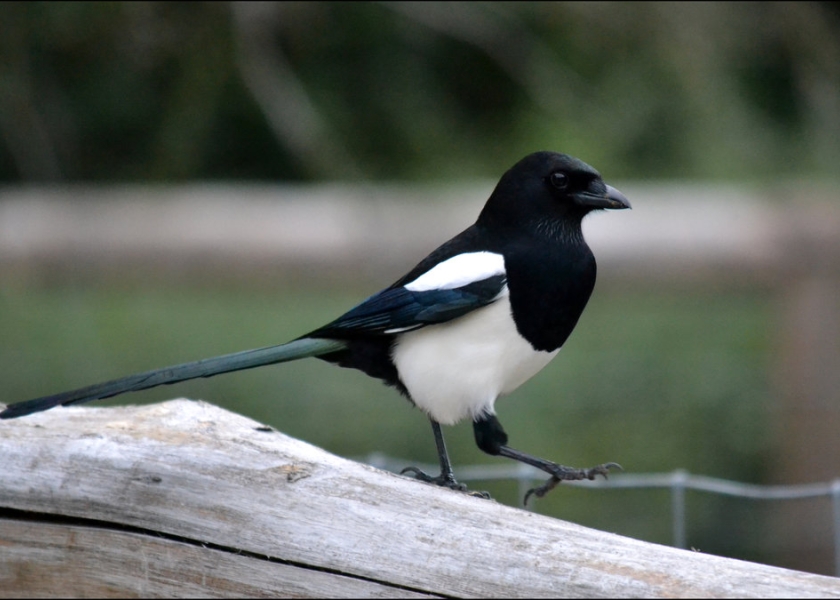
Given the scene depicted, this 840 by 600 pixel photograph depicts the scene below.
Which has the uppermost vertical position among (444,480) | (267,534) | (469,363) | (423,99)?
(423,99)

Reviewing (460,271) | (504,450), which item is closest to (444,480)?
(504,450)

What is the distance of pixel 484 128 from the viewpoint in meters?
3.90

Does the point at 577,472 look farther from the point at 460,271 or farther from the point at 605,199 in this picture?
the point at 605,199

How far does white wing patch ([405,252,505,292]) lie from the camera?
86.4 inches

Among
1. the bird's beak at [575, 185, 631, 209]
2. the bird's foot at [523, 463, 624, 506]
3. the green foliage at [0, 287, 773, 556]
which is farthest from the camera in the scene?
the green foliage at [0, 287, 773, 556]

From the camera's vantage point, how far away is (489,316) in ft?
7.17

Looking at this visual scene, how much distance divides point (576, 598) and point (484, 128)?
254 cm

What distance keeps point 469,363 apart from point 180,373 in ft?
1.84

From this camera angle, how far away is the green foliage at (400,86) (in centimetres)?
355

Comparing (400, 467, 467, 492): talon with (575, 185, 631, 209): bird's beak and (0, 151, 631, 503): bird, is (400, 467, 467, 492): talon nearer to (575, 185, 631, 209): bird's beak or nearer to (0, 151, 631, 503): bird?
(0, 151, 631, 503): bird

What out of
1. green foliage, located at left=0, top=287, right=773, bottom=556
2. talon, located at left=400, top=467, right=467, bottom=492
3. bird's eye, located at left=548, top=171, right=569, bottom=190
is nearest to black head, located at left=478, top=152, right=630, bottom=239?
bird's eye, located at left=548, top=171, right=569, bottom=190

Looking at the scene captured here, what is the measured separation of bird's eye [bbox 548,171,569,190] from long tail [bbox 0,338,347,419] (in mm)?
551

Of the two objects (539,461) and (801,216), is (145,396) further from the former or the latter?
(539,461)

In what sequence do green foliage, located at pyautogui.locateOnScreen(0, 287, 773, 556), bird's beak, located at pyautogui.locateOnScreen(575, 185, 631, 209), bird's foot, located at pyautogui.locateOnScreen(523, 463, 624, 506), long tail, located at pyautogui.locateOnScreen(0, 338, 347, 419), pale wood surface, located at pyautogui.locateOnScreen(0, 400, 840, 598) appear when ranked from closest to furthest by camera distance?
pale wood surface, located at pyautogui.locateOnScreen(0, 400, 840, 598)
long tail, located at pyautogui.locateOnScreen(0, 338, 347, 419)
bird's foot, located at pyautogui.locateOnScreen(523, 463, 624, 506)
bird's beak, located at pyautogui.locateOnScreen(575, 185, 631, 209)
green foliage, located at pyautogui.locateOnScreen(0, 287, 773, 556)
